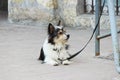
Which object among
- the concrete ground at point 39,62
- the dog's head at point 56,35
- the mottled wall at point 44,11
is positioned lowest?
the concrete ground at point 39,62

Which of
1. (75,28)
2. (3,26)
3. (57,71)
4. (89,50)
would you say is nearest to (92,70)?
(57,71)

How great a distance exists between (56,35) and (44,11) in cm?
605

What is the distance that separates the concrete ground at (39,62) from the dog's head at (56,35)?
0.42 metres

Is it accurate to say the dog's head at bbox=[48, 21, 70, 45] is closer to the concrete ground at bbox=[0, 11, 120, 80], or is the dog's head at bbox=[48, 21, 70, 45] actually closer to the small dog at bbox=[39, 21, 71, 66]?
the small dog at bbox=[39, 21, 71, 66]

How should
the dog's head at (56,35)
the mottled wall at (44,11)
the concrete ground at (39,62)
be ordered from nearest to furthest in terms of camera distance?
the concrete ground at (39,62) → the dog's head at (56,35) → the mottled wall at (44,11)

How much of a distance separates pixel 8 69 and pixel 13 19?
6801 millimetres

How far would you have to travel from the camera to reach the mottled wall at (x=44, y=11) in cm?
1308

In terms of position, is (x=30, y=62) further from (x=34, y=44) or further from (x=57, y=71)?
(x=34, y=44)

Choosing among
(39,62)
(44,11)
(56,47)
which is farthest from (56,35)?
(44,11)

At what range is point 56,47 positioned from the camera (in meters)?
7.60

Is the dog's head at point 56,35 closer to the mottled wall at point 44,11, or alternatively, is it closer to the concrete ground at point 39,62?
the concrete ground at point 39,62

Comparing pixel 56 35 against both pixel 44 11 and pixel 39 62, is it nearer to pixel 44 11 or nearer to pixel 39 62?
pixel 39 62

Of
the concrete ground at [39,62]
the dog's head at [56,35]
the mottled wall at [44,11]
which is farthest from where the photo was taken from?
the mottled wall at [44,11]

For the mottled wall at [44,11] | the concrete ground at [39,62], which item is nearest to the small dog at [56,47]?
the concrete ground at [39,62]
